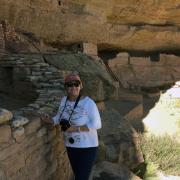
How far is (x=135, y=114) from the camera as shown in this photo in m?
9.17

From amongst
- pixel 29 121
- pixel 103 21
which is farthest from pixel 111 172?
pixel 103 21

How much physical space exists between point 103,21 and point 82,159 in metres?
7.74

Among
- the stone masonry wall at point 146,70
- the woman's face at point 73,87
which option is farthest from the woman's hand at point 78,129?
the stone masonry wall at point 146,70

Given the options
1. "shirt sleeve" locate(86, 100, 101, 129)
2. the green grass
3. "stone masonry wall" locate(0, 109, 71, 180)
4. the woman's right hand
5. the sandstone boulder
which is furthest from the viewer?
the green grass

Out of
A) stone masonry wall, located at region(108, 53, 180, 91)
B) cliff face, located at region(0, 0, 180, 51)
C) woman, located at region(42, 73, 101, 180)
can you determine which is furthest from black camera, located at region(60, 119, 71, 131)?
stone masonry wall, located at region(108, 53, 180, 91)

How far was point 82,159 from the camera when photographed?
313 centimetres

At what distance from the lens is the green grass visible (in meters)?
5.61

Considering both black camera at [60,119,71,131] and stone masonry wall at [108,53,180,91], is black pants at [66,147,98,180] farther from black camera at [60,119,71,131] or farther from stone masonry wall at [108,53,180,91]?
stone masonry wall at [108,53,180,91]

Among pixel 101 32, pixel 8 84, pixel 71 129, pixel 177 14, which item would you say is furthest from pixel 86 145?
pixel 177 14

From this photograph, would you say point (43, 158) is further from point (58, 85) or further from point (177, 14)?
point (177, 14)

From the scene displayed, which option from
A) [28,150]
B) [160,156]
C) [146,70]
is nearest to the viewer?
[28,150]

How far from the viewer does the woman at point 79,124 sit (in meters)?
3.07

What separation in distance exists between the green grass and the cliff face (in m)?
3.97

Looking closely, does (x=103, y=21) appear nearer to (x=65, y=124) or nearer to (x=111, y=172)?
(x=111, y=172)
